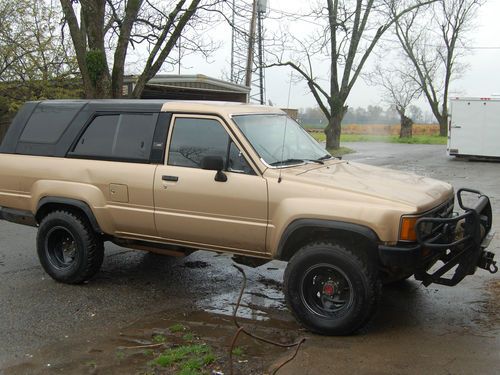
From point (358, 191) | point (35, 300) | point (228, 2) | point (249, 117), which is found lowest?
point (35, 300)

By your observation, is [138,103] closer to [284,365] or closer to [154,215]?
[154,215]

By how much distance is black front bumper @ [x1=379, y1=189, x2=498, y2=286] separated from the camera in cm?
431

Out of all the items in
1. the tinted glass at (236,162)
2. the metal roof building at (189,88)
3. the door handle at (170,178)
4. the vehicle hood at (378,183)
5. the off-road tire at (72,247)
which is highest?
the metal roof building at (189,88)

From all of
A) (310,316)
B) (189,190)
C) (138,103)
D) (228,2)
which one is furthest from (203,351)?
(228,2)

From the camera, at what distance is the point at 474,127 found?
20.6 metres

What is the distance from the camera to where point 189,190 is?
5.21m

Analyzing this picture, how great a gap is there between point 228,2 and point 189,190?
9.25 metres

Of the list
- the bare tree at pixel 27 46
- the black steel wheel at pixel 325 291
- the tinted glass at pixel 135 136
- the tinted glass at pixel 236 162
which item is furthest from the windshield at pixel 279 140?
the bare tree at pixel 27 46

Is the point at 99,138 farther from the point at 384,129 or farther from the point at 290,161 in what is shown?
the point at 384,129

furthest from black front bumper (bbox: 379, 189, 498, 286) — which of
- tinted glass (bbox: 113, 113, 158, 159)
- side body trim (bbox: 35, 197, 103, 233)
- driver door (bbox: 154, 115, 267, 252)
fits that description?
side body trim (bbox: 35, 197, 103, 233)

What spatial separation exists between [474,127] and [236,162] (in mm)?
17877

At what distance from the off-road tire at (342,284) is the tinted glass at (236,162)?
36.6 inches

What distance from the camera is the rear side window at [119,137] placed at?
18.5 ft

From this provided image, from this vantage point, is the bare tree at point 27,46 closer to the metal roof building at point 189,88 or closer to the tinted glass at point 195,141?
the metal roof building at point 189,88
